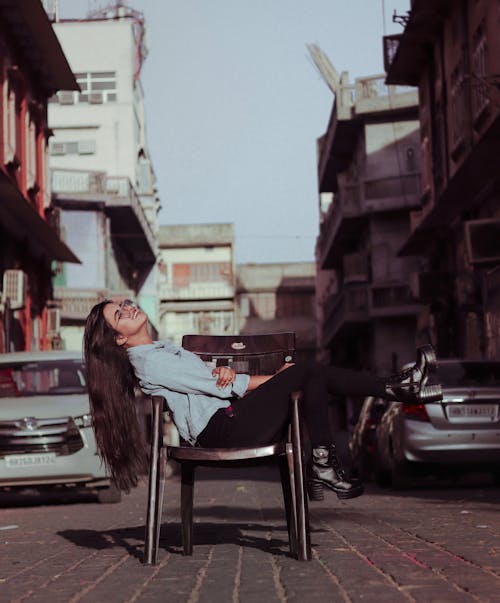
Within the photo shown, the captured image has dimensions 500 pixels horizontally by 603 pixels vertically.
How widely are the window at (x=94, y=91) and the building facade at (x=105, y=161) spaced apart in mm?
46

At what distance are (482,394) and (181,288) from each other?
7276cm

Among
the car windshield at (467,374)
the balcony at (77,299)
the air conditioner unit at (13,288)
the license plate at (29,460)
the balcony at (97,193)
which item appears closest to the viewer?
the license plate at (29,460)

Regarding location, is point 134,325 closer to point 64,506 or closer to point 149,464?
point 149,464

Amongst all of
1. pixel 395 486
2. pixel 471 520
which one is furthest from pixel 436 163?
pixel 471 520

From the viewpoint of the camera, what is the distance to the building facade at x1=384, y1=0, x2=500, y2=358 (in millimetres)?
25406

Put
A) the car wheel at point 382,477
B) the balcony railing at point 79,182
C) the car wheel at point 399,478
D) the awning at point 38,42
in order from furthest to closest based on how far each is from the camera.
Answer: the balcony railing at point 79,182, the awning at point 38,42, the car wheel at point 382,477, the car wheel at point 399,478

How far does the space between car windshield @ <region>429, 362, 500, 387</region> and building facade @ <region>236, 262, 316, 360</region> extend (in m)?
72.0

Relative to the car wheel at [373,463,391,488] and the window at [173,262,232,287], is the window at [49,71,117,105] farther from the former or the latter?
the car wheel at [373,463,391,488]

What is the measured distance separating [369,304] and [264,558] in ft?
130

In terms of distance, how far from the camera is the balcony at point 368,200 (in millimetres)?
45406

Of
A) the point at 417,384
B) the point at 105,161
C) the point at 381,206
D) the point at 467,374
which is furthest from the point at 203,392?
the point at 105,161

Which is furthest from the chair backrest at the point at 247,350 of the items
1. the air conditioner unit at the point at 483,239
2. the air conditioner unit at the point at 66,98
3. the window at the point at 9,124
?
the air conditioner unit at the point at 66,98

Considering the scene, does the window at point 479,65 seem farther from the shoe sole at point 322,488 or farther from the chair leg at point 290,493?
the shoe sole at point 322,488

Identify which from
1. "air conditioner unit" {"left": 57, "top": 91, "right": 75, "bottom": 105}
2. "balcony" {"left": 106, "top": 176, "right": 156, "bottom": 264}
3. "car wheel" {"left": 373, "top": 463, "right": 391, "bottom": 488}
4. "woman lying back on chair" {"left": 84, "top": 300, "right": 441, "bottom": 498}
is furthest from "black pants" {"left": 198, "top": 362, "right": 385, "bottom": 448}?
"air conditioner unit" {"left": 57, "top": 91, "right": 75, "bottom": 105}
